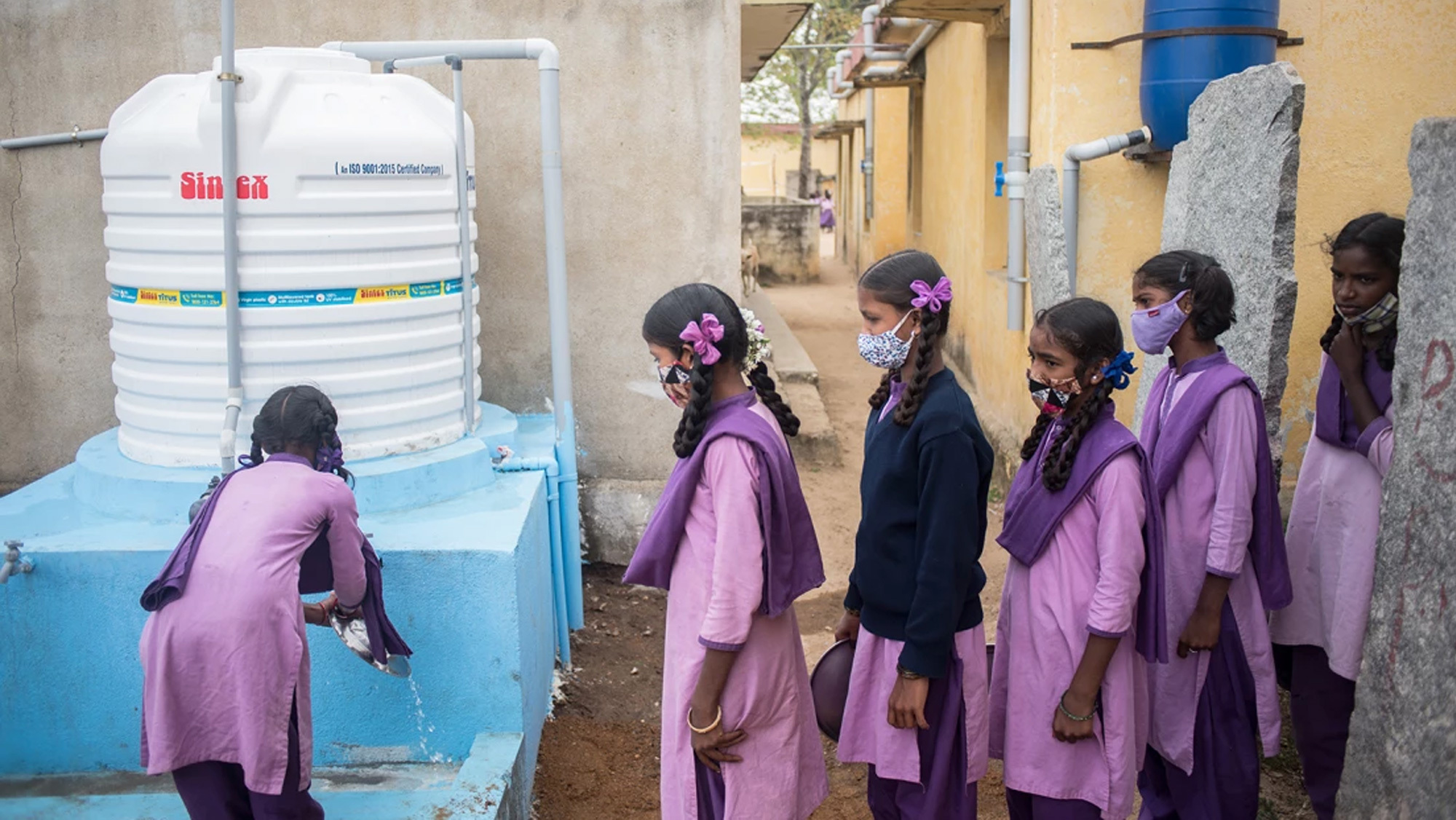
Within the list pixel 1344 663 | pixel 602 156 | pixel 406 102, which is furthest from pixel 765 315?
pixel 1344 663

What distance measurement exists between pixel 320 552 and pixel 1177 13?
4361 mm

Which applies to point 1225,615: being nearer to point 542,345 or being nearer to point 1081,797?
point 1081,797

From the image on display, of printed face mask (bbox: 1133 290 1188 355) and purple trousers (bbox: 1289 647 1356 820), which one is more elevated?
printed face mask (bbox: 1133 290 1188 355)

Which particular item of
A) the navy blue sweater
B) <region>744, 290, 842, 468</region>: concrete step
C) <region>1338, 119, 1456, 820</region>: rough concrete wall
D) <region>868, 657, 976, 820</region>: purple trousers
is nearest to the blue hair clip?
the navy blue sweater

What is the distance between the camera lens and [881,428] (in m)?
2.87

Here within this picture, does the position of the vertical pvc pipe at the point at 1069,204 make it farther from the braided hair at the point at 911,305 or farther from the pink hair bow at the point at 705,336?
the pink hair bow at the point at 705,336

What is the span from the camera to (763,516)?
270 cm

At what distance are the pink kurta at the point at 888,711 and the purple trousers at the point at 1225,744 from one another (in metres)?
0.68

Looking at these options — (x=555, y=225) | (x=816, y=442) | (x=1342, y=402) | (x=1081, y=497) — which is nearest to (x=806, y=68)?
(x=816, y=442)

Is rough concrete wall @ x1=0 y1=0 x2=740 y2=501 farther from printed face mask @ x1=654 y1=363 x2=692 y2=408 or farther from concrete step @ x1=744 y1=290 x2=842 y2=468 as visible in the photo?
printed face mask @ x1=654 y1=363 x2=692 y2=408

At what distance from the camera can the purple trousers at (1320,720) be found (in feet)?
11.6

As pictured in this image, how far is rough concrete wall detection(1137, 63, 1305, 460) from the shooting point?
13.3ft

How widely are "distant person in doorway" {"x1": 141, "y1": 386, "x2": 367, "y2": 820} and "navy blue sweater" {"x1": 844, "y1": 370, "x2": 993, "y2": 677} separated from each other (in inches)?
53.5

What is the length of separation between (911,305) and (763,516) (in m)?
0.59
